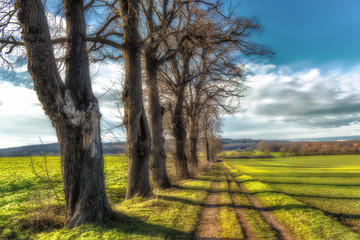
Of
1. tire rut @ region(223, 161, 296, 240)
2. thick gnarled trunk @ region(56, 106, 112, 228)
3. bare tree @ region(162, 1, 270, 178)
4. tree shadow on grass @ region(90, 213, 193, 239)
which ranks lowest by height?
tire rut @ region(223, 161, 296, 240)

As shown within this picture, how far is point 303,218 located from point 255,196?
161 inches

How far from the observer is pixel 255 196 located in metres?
10.1

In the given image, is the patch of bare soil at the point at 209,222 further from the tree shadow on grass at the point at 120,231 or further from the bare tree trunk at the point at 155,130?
the bare tree trunk at the point at 155,130

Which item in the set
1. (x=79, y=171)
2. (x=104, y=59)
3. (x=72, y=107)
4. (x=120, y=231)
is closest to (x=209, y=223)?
(x=120, y=231)

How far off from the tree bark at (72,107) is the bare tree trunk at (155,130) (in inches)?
200

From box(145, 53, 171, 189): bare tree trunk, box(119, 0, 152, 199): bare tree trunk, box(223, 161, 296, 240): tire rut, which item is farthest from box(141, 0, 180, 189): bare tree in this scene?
box(223, 161, 296, 240): tire rut

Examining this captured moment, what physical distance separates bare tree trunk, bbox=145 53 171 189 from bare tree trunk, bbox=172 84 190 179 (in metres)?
4.34

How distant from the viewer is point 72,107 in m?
4.95

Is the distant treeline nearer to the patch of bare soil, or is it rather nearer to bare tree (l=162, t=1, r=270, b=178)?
bare tree (l=162, t=1, r=270, b=178)

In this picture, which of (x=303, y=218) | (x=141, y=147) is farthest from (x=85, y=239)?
(x=303, y=218)

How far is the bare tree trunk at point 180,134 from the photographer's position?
15711 millimetres

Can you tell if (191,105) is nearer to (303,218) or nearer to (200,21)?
(200,21)

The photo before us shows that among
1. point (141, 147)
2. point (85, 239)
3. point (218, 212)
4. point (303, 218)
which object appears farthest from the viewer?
point (141, 147)

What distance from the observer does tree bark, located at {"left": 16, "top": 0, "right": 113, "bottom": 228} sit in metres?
4.62
